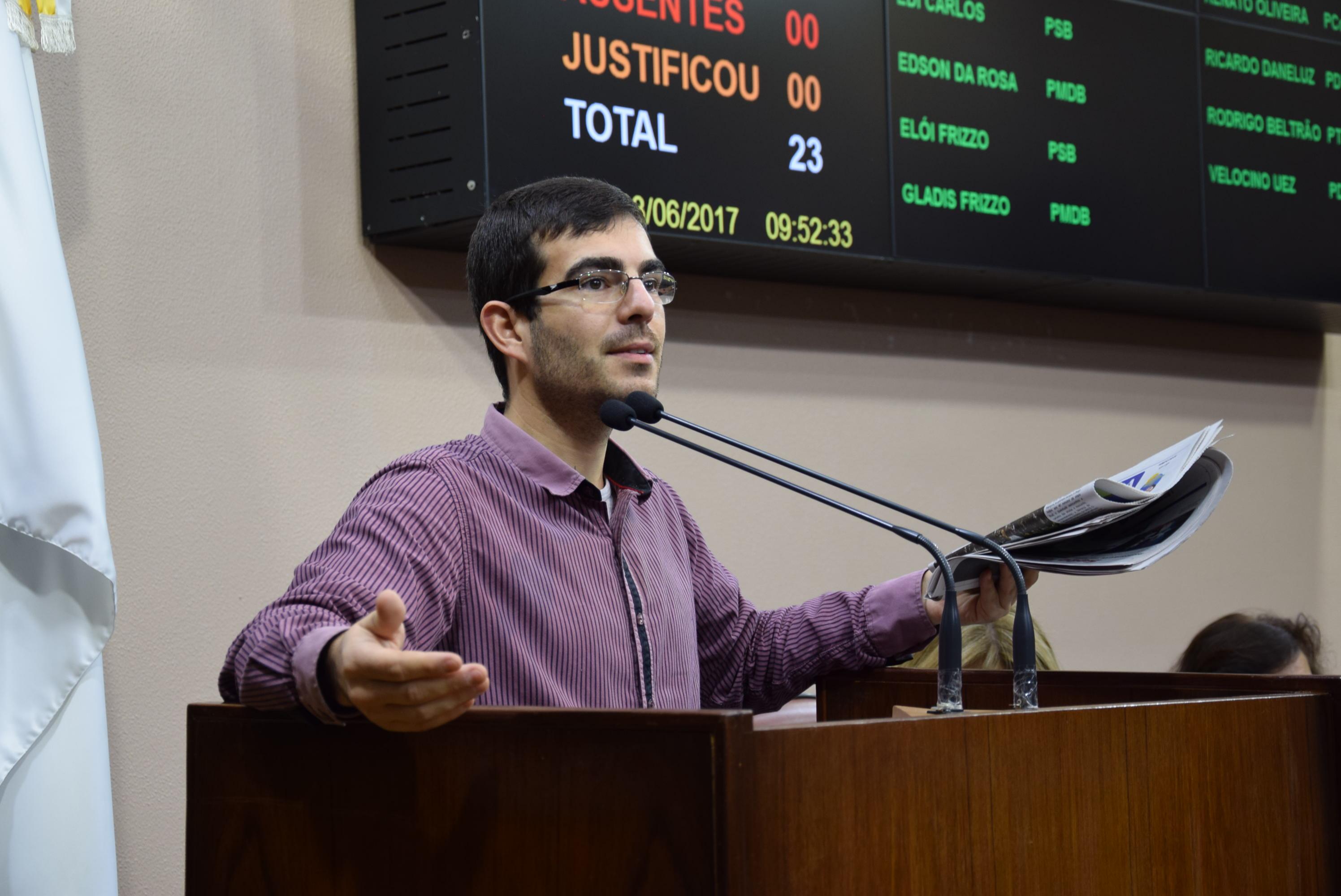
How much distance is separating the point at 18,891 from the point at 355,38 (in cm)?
141

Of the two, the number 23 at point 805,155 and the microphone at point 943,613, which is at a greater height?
the number 23 at point 805,155

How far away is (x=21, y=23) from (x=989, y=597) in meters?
1.36

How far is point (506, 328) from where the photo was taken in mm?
1697

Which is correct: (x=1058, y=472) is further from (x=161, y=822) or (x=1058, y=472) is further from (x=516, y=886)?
(x=516, y=886)

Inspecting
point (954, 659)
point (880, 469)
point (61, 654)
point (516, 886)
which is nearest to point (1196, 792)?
point (954, 659)

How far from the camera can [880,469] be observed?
2.95 m

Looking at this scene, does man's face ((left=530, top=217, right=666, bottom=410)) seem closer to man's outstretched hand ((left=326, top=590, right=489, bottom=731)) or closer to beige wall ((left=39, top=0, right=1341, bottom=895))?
man's outstretched hand ((left=326, top=590, right=489, bottom=731))

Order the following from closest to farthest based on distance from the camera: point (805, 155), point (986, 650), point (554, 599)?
point (554, 599) < point (986, 650) < point (805, 155)

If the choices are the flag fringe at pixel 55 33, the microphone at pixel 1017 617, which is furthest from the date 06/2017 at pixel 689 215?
the microphone at pixel 1017 617

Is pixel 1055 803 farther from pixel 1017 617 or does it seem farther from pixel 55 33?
pixel 55 33

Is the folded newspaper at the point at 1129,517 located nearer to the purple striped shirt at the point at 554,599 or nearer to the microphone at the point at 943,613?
the microphone at the point at 943,613

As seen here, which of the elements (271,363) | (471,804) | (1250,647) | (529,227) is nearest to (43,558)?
(271,363)

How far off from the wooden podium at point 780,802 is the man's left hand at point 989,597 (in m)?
0.26

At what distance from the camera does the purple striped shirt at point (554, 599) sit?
1273 millimetres
